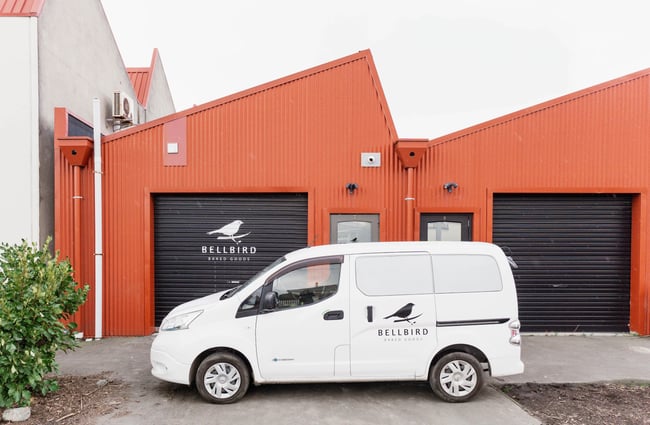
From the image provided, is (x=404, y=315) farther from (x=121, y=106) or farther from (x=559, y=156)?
(x=121, y=106)

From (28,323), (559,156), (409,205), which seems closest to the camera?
(28,323)

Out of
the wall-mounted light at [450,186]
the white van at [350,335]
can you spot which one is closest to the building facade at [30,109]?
the white van at [350,335]

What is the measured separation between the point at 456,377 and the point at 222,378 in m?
2.90

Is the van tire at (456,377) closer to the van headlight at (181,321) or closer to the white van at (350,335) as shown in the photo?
the white van at (350,335)

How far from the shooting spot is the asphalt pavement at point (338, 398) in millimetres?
4520

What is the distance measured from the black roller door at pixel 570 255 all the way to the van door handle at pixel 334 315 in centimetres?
487

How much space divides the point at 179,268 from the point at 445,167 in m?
5.91

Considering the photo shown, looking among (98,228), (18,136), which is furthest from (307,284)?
(18,136)

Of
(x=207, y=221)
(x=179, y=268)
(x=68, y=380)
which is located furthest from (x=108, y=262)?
(x=68, y=380)

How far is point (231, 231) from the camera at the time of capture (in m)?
8.25

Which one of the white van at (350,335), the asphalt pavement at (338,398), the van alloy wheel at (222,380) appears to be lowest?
the asphalt pavement at (338,398)

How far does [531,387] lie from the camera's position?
5469mm

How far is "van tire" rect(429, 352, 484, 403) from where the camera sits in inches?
193

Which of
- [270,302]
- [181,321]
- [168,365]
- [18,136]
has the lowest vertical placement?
[168,365]
